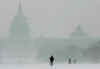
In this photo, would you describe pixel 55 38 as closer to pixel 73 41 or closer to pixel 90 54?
pixel 73 41

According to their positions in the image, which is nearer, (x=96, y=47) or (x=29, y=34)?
(x=96, y=47)

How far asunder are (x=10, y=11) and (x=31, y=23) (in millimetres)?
978

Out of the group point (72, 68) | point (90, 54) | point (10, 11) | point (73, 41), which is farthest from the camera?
point (10, 11)

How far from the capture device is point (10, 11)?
8.20 m

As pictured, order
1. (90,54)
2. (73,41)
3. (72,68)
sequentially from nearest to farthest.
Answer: (72,68)
(90,54)
(73,41)

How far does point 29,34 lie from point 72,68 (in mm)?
5174

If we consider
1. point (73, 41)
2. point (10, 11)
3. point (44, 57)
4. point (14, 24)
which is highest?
point (10, 11)

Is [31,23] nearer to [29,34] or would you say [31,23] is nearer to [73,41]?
[29,34]

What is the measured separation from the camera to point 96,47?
726 centimetres

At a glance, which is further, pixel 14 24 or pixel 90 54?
pixel 14 24

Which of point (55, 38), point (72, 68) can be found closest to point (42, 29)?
point (55, 38)

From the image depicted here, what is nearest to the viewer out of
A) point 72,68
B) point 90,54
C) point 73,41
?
point 72,68

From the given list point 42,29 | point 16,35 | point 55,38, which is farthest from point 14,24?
point 55,38

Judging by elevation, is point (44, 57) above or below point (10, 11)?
below
